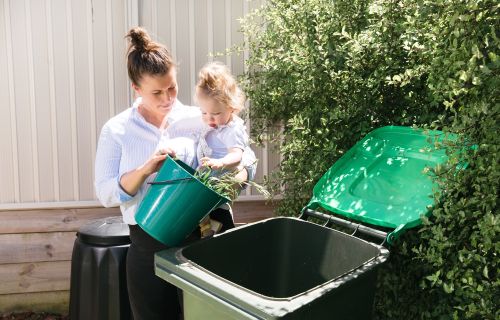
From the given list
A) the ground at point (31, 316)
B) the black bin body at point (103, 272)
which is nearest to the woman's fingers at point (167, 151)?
the black bin body at point (103, 272)

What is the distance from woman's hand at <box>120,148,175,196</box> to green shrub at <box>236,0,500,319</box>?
0.64 metres

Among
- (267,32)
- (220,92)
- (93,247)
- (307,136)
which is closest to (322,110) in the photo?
(307,136)

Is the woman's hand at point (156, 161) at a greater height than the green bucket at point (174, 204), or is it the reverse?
the woman's hand at point (156, 161)

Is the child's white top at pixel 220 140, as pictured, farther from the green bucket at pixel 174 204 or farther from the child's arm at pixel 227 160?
the green bucket at pixel 174 204

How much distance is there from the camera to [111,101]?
3254 millimetres

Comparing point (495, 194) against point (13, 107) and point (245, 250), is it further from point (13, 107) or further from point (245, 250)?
point (13, 107)

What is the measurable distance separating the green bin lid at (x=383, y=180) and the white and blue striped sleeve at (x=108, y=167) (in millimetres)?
734

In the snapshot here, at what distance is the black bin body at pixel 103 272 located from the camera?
2.63 meters

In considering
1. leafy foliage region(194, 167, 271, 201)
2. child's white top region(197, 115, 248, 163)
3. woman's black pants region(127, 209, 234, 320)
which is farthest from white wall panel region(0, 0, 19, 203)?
leafy foliage region(194, 167, 271, 201)

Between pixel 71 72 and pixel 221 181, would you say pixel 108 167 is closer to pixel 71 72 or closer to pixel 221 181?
pixel 221 181

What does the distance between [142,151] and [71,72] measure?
1.40m

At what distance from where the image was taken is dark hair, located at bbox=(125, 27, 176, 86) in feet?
6.59

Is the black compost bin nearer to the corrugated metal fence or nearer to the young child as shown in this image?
the young child

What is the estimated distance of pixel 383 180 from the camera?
2051 mm
